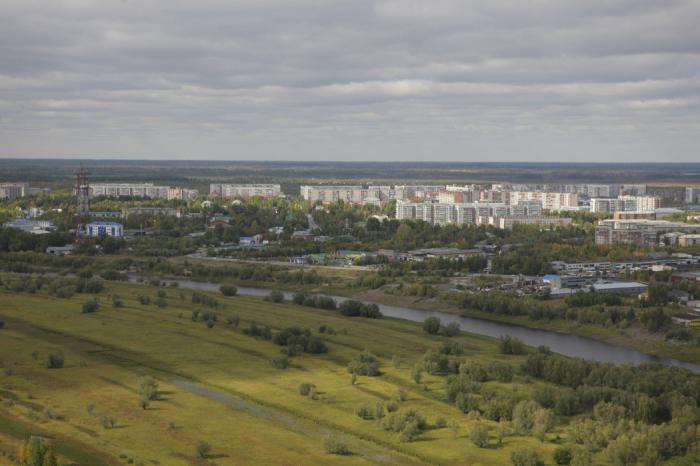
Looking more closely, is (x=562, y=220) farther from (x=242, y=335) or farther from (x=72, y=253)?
(x=242, y=335)

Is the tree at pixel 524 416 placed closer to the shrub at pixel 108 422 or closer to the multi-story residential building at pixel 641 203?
the shrub at pixel 108 422

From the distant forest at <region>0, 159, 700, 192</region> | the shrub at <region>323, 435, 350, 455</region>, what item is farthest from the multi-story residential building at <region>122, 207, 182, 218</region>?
the shrub at <region>323, 435, 350, 455</region>

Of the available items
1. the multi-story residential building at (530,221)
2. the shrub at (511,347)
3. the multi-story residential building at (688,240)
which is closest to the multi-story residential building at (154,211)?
the multi-story residential building at (530,221)

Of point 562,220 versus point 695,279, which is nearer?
point 695,279

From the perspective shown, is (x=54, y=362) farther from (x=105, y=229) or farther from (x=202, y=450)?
(x=105, y=229)

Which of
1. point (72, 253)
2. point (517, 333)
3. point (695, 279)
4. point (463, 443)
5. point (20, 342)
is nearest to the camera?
point (463, 443)

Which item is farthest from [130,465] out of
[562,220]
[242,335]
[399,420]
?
[562,220]

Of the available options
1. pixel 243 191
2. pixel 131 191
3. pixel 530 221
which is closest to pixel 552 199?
pixel 530 221
